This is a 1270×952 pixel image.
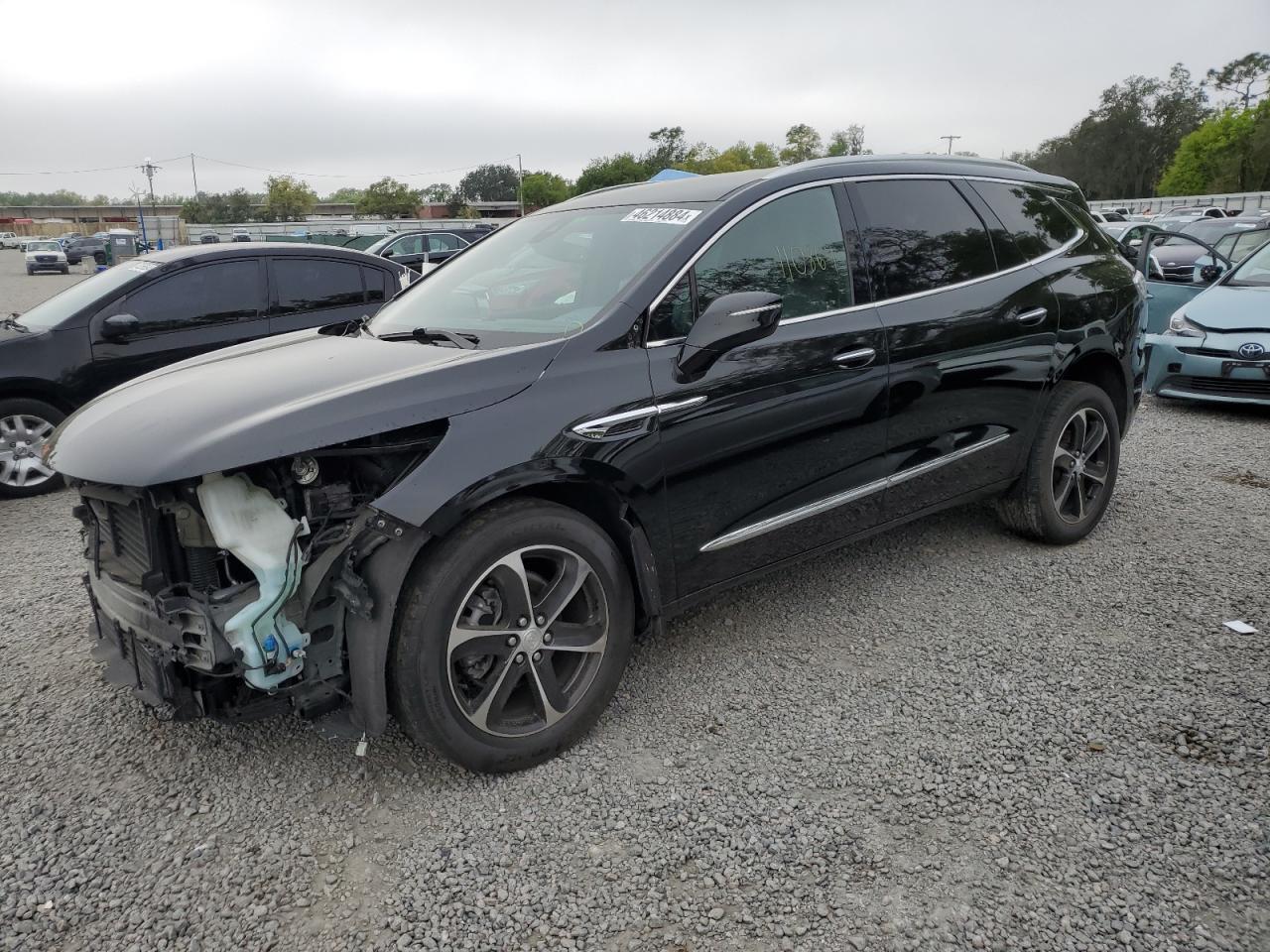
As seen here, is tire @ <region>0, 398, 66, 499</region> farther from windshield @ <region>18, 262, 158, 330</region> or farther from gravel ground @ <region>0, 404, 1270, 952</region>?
gravel ground @ <region>0, 404, 1270, 952</region>

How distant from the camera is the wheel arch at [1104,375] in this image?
14.5 feet

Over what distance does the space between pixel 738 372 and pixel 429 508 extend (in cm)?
122

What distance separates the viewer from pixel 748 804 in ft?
8.75

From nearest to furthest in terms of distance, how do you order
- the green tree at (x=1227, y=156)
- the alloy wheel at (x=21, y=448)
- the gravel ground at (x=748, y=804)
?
1. the gravel ground at (x=748, y=804)
2. the alloy wheel at (x=21, y=448)
3. the green tree at (x=1227, y=156)

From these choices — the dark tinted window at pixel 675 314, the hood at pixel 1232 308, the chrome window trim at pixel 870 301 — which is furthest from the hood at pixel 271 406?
the hood at pixel 1232 308

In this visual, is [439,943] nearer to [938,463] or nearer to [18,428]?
[938,463]

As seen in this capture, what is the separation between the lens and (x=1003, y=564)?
4406mm

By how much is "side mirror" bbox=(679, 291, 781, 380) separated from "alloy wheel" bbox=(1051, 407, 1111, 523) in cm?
222

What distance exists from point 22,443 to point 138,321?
113cm

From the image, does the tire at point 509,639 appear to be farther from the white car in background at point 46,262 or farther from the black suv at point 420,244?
the white car in background at point 46,262

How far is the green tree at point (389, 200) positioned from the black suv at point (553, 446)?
98824 millimetres

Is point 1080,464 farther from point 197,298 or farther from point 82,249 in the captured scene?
point 82,249

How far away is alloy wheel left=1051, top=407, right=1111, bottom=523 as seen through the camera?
446 centimetres

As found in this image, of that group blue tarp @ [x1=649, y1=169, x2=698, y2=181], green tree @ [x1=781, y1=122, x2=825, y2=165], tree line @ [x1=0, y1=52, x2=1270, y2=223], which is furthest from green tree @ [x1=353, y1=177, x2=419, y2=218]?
blue tarp @ [x1=649, y1=169, x2=698, y2=181]
